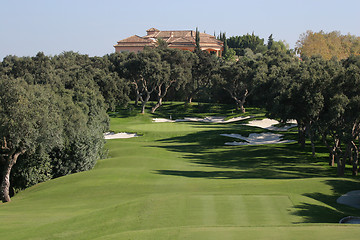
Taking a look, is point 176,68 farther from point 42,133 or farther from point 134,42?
point 134,42

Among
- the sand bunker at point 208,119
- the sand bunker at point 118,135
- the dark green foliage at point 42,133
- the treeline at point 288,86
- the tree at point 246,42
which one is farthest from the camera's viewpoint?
the tree at point 246,42

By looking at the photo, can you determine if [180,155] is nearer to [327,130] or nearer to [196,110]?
[327,130]

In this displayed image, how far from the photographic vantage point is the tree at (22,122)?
82.4ft

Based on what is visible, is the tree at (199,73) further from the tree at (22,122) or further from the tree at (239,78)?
the tree at (22,122)

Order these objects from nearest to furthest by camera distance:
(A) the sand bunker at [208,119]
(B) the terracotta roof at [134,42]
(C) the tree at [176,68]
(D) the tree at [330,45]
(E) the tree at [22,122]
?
(E) the tree at [22,122]
(A) the sand bunker at [208,119]
(C) the tree at [176,68]
(D) the tree at [330,45]
(B) the terracotta roof at [134,42]

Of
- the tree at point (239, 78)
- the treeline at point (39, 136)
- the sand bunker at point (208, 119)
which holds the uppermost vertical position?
the tree at point (239, 78)

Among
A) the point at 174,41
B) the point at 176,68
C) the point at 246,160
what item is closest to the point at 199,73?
the point at 176,68

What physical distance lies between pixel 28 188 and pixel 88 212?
36.6 ft

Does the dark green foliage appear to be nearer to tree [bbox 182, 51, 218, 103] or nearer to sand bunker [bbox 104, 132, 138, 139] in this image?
sand bunker [bbox 104, 132, 138, 139]

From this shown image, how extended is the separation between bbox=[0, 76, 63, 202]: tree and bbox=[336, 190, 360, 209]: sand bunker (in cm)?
1701

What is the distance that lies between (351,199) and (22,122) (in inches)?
721

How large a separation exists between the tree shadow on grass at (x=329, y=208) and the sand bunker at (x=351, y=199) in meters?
0.25

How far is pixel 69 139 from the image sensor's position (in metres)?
31.3

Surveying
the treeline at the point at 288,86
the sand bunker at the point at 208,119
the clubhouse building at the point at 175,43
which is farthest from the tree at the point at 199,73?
the clubhouse building at the point at 175,43
